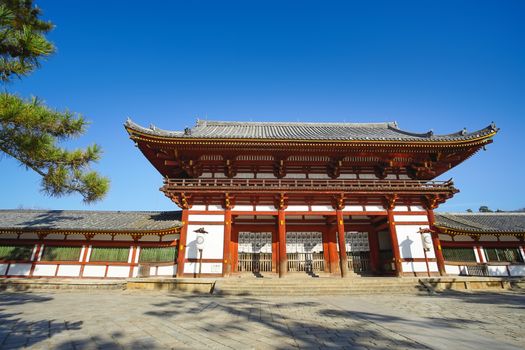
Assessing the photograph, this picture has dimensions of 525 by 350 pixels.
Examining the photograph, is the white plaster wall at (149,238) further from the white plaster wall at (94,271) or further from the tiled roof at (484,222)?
the tiled roof at (484,222)

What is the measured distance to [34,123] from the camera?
19.1 feet

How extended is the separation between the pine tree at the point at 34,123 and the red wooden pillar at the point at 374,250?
1498 centimetres

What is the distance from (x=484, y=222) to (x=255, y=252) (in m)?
17.1

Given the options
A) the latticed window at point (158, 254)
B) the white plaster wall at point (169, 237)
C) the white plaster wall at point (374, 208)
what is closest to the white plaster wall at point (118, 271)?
the latticed window at point (158, 254)

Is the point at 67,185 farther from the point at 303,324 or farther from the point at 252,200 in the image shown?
the point at 252,200

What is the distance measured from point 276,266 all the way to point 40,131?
12.5m

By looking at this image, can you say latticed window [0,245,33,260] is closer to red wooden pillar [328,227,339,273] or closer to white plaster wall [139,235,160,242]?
white plaster wall [139,235,160,242]

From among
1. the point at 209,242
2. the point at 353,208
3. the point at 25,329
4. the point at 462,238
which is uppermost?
the point at 353,208

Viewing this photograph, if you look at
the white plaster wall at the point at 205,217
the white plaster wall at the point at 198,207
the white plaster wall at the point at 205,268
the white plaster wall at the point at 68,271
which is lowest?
the white plaster wall at the point at 68,271

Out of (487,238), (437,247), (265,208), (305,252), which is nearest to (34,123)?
(265,208)

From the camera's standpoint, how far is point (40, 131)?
6180mm

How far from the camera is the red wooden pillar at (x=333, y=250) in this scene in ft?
48.4

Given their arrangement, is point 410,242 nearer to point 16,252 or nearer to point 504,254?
point 504,254

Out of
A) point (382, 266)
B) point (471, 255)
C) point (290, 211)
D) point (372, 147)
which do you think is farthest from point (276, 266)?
point (471, 255)
